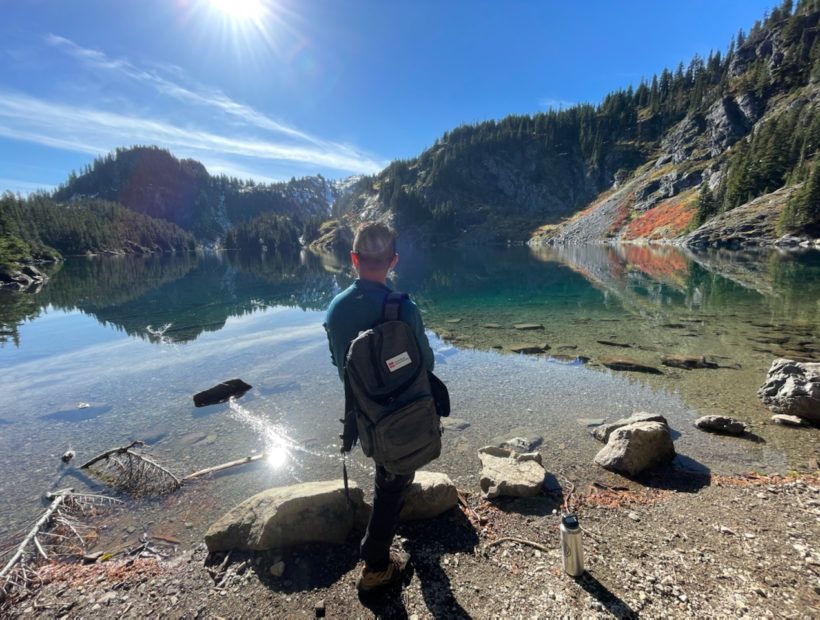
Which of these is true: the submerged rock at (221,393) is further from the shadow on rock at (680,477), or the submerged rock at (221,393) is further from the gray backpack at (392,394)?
the shadow on rock at (680,477)

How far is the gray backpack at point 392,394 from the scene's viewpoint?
3.93 m

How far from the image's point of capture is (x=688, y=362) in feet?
49.9

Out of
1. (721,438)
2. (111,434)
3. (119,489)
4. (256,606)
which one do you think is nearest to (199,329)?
(111,434)

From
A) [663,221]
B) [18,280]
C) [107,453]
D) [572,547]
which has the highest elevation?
[663,221]

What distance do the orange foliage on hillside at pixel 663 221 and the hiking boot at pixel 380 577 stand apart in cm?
12484

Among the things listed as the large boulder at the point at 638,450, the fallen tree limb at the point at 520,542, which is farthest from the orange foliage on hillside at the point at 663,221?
the fallen tree limb at the point at 520,542

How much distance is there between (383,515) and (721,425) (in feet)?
31.6

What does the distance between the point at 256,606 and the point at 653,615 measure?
15.1 ft

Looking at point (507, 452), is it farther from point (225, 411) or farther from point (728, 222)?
point (728, 222)

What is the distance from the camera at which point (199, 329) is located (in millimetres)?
25125

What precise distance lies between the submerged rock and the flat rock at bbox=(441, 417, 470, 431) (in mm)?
7702

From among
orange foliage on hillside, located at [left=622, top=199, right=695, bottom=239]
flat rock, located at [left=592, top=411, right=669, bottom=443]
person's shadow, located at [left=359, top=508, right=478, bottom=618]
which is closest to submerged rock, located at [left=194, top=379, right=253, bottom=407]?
person's shadow, located at [left=359, top=508, right=478, bottom=618]

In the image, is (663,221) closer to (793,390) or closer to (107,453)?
(793,390)

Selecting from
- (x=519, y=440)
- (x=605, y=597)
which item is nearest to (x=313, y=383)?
(x=519, y=440)
